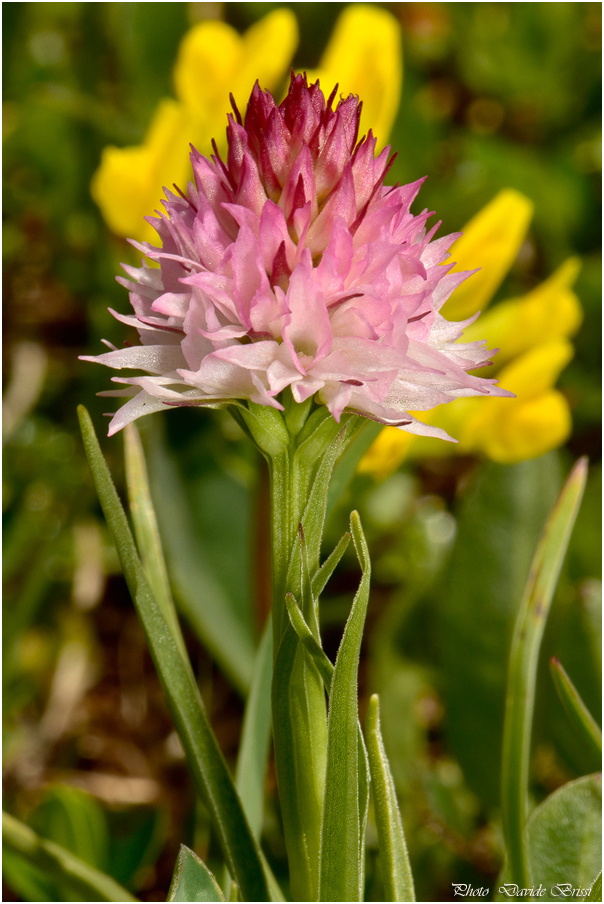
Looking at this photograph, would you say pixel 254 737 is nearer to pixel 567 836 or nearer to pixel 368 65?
pixel 567 836

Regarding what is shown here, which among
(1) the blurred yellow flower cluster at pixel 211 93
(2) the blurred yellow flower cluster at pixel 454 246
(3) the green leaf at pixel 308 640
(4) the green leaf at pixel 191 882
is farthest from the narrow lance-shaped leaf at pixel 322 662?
(1) the blurred yellow flower cluster at pixel 211 93

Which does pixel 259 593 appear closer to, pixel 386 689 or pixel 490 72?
pixel 386 689

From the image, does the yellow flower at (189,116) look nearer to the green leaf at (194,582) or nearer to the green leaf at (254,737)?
the green leaf at (194,582)

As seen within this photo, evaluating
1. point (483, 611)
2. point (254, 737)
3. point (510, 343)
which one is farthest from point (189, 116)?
point (254, 737)

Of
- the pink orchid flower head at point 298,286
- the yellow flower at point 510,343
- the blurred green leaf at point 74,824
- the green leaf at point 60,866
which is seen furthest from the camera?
the yellow flower at point 510,343

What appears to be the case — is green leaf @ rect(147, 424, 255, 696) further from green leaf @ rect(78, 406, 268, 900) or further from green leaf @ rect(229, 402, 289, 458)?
green leaf @ rect(229, 402, 289, 458)

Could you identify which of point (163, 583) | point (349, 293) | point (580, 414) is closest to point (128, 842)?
point (163, 583)
